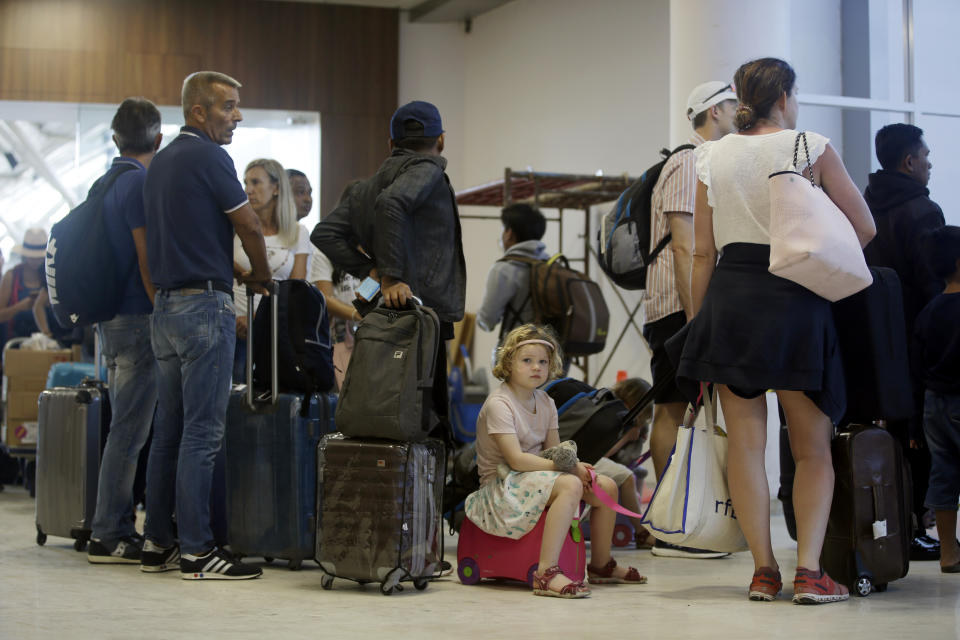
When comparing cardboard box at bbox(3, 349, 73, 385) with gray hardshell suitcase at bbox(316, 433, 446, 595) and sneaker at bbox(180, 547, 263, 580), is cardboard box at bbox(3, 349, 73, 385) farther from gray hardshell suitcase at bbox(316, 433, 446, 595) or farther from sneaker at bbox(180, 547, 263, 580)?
gray hardshell suitcase at bbox(316, 433, 446, 595)

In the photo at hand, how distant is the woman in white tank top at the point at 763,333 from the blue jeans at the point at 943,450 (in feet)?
2.85

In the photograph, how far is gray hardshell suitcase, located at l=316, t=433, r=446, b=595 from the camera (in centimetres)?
329

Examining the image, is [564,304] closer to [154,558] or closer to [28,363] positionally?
[154,558]

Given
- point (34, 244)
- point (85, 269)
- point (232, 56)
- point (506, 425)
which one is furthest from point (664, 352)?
point (232, 56)

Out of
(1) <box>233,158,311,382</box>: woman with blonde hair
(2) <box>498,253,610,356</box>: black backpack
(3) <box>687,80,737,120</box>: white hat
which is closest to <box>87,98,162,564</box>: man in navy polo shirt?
(1) <box>233,158,311,382</box>: woman with blonde hair

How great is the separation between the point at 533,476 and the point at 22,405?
407 cm

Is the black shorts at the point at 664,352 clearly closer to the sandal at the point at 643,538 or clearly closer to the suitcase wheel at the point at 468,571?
the sandal at the point at 643,538

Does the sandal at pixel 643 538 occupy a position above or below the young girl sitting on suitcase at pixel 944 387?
below

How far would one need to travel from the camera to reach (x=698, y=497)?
323 centimetres

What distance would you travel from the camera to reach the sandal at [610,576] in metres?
3.57

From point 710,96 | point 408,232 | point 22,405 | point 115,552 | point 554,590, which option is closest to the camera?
point 554,590

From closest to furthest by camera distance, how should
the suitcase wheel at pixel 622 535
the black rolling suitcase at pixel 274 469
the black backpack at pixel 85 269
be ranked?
the black rolling suitcase at pixel 274 469, the black backpack at pixel 85 269, the suitcase wheel at pixel 622 535

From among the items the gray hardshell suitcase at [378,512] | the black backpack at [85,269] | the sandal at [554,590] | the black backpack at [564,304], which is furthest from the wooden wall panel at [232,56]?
the sandal at [554,590]

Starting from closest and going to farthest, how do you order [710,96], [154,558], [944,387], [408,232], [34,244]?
[408,232], [154,558], [944,387], [710,96], [34,244]
